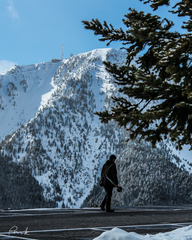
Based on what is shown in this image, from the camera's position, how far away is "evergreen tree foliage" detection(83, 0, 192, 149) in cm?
524

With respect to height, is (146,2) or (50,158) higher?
(50,158)

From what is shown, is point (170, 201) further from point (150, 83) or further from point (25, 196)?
point (150, 83)

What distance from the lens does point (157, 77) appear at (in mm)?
5895

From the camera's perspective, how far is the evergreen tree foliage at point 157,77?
5242mm

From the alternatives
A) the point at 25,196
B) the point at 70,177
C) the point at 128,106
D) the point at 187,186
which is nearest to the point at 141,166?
the point at 187,186

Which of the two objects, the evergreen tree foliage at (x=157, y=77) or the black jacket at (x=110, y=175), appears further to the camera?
the black jacket at (x=110, y=175)

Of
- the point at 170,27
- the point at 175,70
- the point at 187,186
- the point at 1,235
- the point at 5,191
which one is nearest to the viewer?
the point at 175,70

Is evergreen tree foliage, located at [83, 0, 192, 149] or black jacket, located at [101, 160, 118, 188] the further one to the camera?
black jacket, located at [101, 160, 118, 188]

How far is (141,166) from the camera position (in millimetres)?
144875

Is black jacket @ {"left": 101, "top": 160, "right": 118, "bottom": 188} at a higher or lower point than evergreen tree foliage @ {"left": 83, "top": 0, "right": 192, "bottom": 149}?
lower

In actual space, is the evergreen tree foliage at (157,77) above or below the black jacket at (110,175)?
above

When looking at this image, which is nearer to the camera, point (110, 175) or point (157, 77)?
point (157, 77)

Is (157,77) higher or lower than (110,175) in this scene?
higher

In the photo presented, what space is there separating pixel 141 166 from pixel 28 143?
78.6 meters
